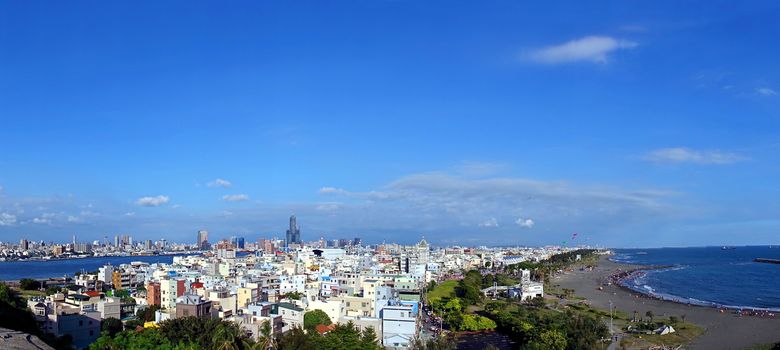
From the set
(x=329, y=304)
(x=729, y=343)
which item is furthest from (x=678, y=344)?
(x=329, y=304)

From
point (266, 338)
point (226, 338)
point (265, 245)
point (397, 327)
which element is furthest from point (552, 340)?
point (265, 245)

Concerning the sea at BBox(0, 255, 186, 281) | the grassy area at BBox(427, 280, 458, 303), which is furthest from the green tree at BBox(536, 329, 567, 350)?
the sea at BBox(0, 255, 186, 281)

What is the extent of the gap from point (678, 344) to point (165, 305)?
24008 millimetres

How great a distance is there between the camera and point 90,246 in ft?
503

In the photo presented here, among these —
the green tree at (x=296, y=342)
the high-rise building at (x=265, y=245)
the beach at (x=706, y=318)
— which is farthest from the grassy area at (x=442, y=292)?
the high-rise building at (x=265, y=245)

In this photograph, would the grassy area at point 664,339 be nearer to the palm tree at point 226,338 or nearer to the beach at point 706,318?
the beach at point 706,318

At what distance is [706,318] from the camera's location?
32406mm

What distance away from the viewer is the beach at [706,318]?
25.6 meters

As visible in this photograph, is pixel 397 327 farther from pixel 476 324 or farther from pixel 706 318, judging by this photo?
pixel 706 318

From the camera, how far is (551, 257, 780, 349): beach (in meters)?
25.6

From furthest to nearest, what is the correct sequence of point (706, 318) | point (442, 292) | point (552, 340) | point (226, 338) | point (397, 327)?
point (442, 292), point (706, 318), point (397, 327), point (552, 340), point (226, 338)

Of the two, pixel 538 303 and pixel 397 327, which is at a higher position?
pixel 397 327

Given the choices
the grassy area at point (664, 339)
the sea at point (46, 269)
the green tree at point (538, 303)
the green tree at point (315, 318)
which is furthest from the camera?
Result: the sea at point (46, 269)

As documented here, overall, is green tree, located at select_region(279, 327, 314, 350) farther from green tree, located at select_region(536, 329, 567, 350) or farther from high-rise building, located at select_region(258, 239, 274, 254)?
high-rise building, located at select_region(258, 239, 274, 254)
